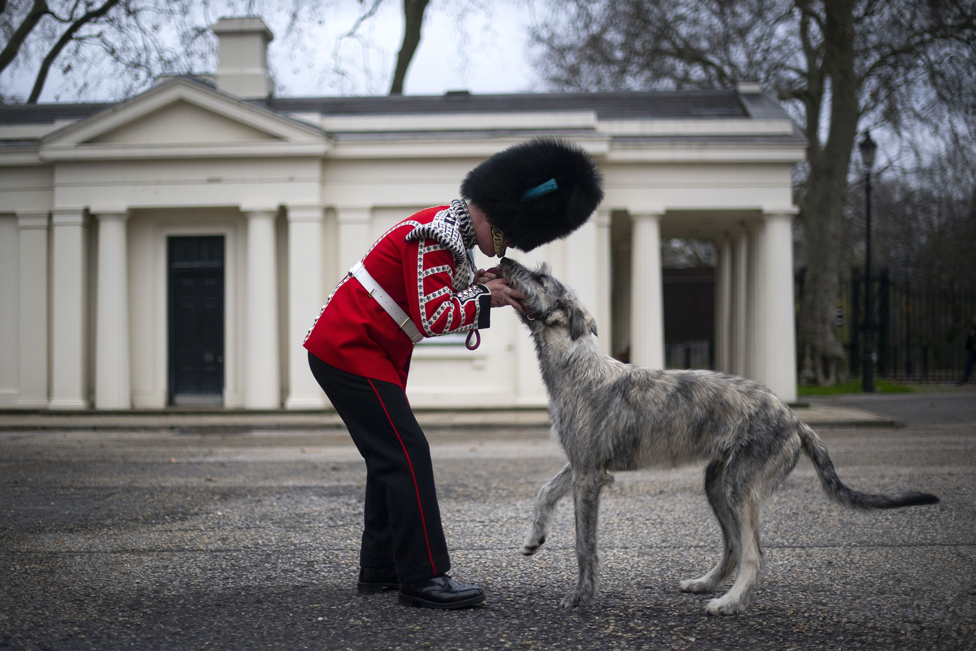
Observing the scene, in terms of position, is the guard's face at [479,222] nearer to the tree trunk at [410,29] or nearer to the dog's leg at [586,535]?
the dog's leg at [586,535]

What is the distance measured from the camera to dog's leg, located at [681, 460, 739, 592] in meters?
4.13

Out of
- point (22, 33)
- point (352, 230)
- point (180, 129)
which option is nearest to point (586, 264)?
point (352, 230)

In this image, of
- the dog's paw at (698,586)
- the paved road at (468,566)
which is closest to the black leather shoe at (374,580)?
the paved road at (468,566)

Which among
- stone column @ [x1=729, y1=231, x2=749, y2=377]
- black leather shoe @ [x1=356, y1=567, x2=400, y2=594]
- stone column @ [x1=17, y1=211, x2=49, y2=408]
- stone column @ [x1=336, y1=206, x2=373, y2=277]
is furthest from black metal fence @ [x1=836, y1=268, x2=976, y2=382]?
stone column @ [x1=17, y1=211, x2=49, y2=408]

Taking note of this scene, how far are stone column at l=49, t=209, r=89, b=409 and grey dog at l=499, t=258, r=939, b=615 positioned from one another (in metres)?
16.2

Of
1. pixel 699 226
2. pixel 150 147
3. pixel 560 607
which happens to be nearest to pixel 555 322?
pixel 560 607

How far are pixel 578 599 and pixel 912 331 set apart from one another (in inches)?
1107

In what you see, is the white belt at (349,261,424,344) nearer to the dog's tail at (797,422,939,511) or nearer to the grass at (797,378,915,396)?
the dog's tail at (797,422,939,511)

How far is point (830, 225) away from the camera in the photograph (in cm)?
2128

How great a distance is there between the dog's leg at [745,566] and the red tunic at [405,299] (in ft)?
5.03

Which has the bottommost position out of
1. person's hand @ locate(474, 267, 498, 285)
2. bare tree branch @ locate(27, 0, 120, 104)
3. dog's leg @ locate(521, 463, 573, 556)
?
dog's leg @ locate(521, 463, 573, 556)

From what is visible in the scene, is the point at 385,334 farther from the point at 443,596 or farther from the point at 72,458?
the point at 72,458

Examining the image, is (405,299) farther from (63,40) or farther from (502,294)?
(63,40)

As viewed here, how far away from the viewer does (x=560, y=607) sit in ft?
12.8
